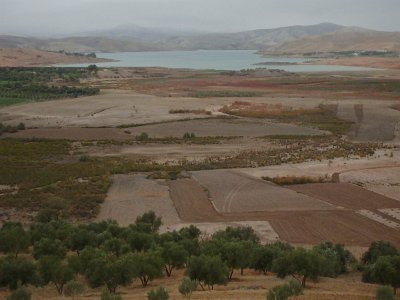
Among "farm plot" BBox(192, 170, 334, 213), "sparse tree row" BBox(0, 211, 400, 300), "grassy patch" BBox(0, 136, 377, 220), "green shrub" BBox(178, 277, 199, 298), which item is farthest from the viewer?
"grassy patch" BBox(0, 136, 377, 220)

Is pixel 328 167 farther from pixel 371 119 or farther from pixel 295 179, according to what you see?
pixel 371 119

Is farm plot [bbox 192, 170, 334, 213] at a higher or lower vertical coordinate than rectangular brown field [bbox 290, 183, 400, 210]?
lower

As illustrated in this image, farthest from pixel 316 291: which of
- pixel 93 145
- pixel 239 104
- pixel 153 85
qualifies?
pixel 153 85

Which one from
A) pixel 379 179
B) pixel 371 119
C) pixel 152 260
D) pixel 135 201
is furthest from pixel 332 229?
pixel 371 119

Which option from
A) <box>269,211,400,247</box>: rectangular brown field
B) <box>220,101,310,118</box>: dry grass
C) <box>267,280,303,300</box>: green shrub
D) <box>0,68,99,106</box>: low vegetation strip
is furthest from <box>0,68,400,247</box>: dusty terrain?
<box>267,280,303,300</box>: green shrub

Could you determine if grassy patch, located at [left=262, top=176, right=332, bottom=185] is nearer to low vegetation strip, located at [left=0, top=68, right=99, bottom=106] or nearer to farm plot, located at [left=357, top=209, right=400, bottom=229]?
farm plot, located at [left=357, top=209, right=400, bottom=229]

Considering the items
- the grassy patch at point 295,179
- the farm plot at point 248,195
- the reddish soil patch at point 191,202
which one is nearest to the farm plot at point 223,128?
the farm plot at point 248,195

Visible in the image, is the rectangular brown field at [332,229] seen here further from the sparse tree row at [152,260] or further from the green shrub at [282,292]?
the green shrub at [282,292]

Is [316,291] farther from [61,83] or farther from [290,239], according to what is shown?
[61,83]
